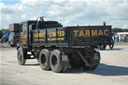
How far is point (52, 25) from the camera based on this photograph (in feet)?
48.5

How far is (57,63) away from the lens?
11.5 metres

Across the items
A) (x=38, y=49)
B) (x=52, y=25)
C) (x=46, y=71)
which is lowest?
(x=46, y=71)

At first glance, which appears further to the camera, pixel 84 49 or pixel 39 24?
pixel 39 24

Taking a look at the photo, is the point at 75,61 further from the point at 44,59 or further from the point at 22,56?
the point at 22,56

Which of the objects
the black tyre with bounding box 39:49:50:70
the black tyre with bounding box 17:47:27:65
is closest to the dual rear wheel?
the black tyre with bounding box 39:49:50:70

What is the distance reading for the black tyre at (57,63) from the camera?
1130 cm

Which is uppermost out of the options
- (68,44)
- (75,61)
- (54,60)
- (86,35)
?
A: (86,35)

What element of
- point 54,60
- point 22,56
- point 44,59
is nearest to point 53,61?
point 54,60

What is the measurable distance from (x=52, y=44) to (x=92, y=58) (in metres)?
2.02

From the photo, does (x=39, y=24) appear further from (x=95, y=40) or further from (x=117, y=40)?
(x=117, y=40)

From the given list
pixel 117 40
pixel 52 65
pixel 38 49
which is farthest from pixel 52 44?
pixel 117 40

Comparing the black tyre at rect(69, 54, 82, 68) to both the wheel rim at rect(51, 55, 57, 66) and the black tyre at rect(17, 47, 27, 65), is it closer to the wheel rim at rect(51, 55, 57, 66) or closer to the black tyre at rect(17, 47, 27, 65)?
the wheel rim at rect(51, 55, 57, 66)

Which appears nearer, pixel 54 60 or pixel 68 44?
pixel 68 44

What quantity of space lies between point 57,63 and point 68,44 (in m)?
1.16
